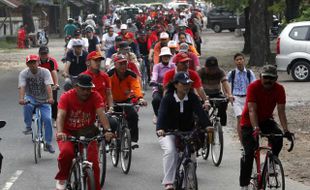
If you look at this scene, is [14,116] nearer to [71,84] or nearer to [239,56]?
[71,84]

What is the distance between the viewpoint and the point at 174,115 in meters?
9.96

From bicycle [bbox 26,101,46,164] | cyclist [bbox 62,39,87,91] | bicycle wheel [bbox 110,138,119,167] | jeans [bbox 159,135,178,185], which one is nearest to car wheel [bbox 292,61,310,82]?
cyclist [bbox 62,39,87,91]

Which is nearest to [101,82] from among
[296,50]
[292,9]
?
[296,50]

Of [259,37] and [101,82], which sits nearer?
[101,82]

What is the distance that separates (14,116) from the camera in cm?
1941

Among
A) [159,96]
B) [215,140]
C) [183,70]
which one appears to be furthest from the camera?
[159,96]

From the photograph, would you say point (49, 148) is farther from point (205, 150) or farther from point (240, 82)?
point (240, 82)

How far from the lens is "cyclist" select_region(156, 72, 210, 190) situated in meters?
9.83

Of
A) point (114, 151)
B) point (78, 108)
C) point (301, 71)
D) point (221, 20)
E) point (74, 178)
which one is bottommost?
point (221, 20)

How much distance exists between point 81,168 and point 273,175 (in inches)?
82.0

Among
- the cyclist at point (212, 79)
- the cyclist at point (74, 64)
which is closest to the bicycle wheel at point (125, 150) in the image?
the cyclist at point (212, 79)

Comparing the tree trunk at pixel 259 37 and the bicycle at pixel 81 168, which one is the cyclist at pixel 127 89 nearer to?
the bicycle at pixel 81 168

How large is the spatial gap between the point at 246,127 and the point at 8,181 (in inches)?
139

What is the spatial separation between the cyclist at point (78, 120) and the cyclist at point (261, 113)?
1.59 metres
